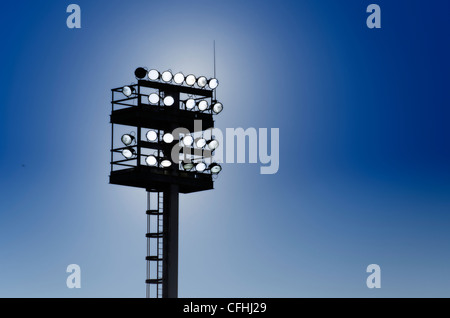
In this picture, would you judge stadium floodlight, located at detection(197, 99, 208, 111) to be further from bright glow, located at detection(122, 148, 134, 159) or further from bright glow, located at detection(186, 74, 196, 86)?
bright glow, located at detection(122, 148, 134, 159)

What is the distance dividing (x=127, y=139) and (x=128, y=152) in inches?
26.7

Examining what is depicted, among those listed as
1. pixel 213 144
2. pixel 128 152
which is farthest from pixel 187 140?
pixel 128 152

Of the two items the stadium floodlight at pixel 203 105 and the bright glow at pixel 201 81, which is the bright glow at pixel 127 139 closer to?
the stadium floodlight at pixel 203 105

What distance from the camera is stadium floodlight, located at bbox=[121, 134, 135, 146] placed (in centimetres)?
5609

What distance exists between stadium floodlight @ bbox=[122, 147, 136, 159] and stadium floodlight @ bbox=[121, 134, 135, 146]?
0.92ft

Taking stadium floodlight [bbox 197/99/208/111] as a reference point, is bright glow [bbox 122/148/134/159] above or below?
below

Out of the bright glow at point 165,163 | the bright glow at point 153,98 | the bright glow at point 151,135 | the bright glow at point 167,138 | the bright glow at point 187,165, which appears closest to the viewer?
the bright glow at point 151,135

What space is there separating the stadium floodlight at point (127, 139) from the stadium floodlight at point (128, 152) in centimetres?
28

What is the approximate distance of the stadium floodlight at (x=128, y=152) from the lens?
5631 cm

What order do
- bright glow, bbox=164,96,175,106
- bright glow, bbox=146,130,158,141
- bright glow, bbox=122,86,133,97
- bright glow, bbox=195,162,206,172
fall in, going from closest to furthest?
1. bright glow, bbox=146,130,158,141
2. bright glow, bbox=122,86,133,97
3. bright glow, bbox=164,96,175,106
4. bright glow, bbox=195,162,206,172

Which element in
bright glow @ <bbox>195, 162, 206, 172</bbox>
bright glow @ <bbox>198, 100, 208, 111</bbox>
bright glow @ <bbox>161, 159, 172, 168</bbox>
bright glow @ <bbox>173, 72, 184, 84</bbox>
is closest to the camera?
bright glow @ <bbox>161, 159, 172, 168</bbox>

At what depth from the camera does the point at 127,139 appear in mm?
56125
